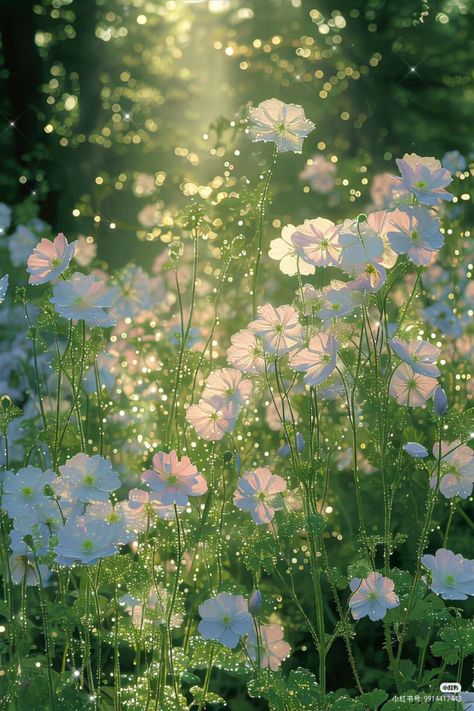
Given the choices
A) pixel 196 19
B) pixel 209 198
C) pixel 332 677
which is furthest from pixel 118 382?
pixel 196 19

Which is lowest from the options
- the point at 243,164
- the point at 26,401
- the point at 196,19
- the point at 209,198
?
the point at 209,198

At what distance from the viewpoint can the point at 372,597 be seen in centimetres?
143

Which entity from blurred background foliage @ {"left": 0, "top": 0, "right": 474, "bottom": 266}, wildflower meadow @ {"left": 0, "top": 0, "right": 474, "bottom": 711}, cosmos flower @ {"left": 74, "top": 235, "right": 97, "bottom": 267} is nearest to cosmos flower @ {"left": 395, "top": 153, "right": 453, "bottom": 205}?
wildflower meadow @ {"left": 0, "top": 0, "right": 474, "bottom": 711}

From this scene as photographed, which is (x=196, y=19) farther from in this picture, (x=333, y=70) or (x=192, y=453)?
(x=192, y=453)

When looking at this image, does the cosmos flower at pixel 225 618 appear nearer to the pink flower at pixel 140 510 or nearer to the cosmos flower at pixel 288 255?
the pink flower at pixel 140 510

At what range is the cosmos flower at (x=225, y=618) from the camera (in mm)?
1361

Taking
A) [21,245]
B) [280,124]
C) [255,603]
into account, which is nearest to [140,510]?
[255,603]

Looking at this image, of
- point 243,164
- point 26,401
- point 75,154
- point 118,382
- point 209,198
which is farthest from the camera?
point 75,154

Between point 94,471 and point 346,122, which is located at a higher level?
point 346,122

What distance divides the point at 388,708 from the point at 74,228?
5.36 metres

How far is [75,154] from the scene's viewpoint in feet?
23.3

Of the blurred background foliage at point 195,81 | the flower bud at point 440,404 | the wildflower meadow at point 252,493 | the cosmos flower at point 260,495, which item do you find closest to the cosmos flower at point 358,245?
the wildflower meadow at point 252,493

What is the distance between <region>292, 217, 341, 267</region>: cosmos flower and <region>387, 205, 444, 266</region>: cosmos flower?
84mm

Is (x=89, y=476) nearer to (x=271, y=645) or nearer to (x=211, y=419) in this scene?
(x=211, y=419)
